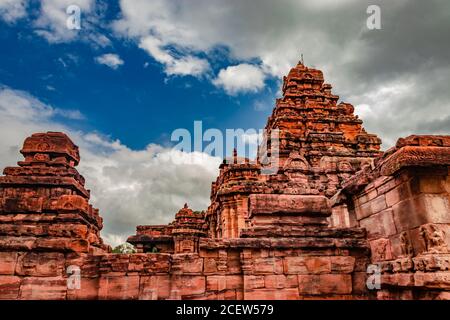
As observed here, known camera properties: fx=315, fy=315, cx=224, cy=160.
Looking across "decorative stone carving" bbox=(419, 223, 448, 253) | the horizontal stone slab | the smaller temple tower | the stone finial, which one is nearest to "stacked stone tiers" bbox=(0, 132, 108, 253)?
the stone finial

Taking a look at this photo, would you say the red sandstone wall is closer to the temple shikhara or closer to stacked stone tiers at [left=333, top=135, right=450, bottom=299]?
the temple shikhara

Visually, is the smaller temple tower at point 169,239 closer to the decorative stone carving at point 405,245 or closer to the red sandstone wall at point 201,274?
the red sandstone wall at point 201,274

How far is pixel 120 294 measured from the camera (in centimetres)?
496

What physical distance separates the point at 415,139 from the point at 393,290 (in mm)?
2325

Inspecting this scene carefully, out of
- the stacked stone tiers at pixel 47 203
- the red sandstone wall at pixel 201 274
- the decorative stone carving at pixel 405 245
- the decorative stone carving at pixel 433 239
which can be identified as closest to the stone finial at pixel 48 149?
the stacked stone tiers at pixel 47 203

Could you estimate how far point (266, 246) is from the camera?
17.5 ft

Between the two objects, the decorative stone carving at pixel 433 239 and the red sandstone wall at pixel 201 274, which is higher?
the decorative stone carving at pixel 433 239

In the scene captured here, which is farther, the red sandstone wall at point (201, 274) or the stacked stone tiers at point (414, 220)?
the red sandstone wall at point (201, 274)

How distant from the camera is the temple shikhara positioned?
4.52m

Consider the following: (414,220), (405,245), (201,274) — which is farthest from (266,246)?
(414,220)

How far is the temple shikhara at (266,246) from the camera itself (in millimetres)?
4516

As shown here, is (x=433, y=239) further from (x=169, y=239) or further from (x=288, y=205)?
(x=169, y=239)
